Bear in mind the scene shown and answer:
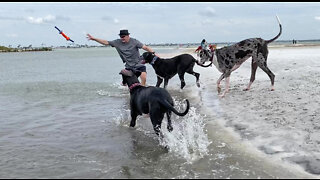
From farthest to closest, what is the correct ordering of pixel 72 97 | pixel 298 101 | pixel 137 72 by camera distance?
pixel 72 97 → pixel 298 101 → pixel 137 72

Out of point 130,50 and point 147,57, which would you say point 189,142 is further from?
point 147,57

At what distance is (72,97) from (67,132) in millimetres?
5126

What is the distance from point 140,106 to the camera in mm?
5957

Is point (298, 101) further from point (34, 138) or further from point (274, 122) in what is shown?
point (34, 138)

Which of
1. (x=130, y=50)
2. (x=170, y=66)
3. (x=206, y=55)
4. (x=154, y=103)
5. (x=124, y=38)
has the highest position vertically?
(x=124, y=38)

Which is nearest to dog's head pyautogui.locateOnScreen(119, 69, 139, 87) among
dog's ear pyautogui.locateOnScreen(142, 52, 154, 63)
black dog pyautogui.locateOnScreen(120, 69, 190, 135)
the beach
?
black dog pyautogui.locateOnScreen(120, 69, 190, 135)

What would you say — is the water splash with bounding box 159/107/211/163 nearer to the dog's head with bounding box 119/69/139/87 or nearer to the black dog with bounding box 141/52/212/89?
the dog's head with bounding box 119/69/139/87

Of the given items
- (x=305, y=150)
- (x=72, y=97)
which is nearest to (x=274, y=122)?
(x=305, y=150)

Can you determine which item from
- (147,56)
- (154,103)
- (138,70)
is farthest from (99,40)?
(154,103)

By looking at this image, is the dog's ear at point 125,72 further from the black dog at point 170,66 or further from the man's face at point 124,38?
the black dog at point 170,66

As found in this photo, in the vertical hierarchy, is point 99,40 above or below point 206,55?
above

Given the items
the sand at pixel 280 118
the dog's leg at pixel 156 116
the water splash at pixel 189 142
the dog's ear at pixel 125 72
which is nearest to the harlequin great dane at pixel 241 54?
the sand at pixel 280 118

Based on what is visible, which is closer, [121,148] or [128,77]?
[121,148]

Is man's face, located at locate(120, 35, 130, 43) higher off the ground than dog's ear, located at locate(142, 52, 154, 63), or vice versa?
man's face, located at locate(120, 35, 130, 43)
